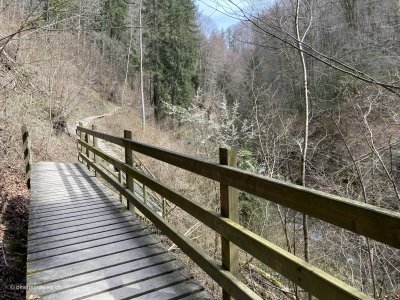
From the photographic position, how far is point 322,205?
67.1 inches

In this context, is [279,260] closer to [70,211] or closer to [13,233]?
[70,211]

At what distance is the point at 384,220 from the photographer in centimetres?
139

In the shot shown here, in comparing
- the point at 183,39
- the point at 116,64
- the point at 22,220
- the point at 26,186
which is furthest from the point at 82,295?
the point at 116,64

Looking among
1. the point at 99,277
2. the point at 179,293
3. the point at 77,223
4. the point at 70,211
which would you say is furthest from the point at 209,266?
the point at 70,211

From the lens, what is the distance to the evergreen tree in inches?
1330

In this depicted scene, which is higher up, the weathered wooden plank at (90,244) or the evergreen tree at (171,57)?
the evergreen tree at (171,57)

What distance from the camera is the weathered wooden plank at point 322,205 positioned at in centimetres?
140

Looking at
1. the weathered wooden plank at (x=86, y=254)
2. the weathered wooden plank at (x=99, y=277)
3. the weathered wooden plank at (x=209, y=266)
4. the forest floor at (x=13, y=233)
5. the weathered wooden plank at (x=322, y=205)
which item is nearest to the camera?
the weathered wooden plank at (x=322, y=205)

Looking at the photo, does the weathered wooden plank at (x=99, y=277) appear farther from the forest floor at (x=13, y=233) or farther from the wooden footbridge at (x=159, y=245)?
the forest floor at (x=13, y=233)

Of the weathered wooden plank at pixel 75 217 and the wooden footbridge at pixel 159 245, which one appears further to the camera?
the weathered wooden plank at pixel 75 217

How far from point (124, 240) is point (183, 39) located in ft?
107

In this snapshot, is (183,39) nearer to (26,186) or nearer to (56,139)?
(56,139)

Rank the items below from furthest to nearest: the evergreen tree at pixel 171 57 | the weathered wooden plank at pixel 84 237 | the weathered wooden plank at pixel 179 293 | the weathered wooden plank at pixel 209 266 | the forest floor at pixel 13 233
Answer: the evergreen tree at pixel 171 57, the forest floor at pixel 13 233, the weathered wooden plank at pixel 84 237, the weathered wooden plank at pixel 179 293, the weathered wooden plank at pixel 209 266

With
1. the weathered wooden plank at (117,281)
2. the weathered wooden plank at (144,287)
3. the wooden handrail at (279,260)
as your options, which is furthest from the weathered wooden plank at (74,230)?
the wooden handrail at (279,260)
